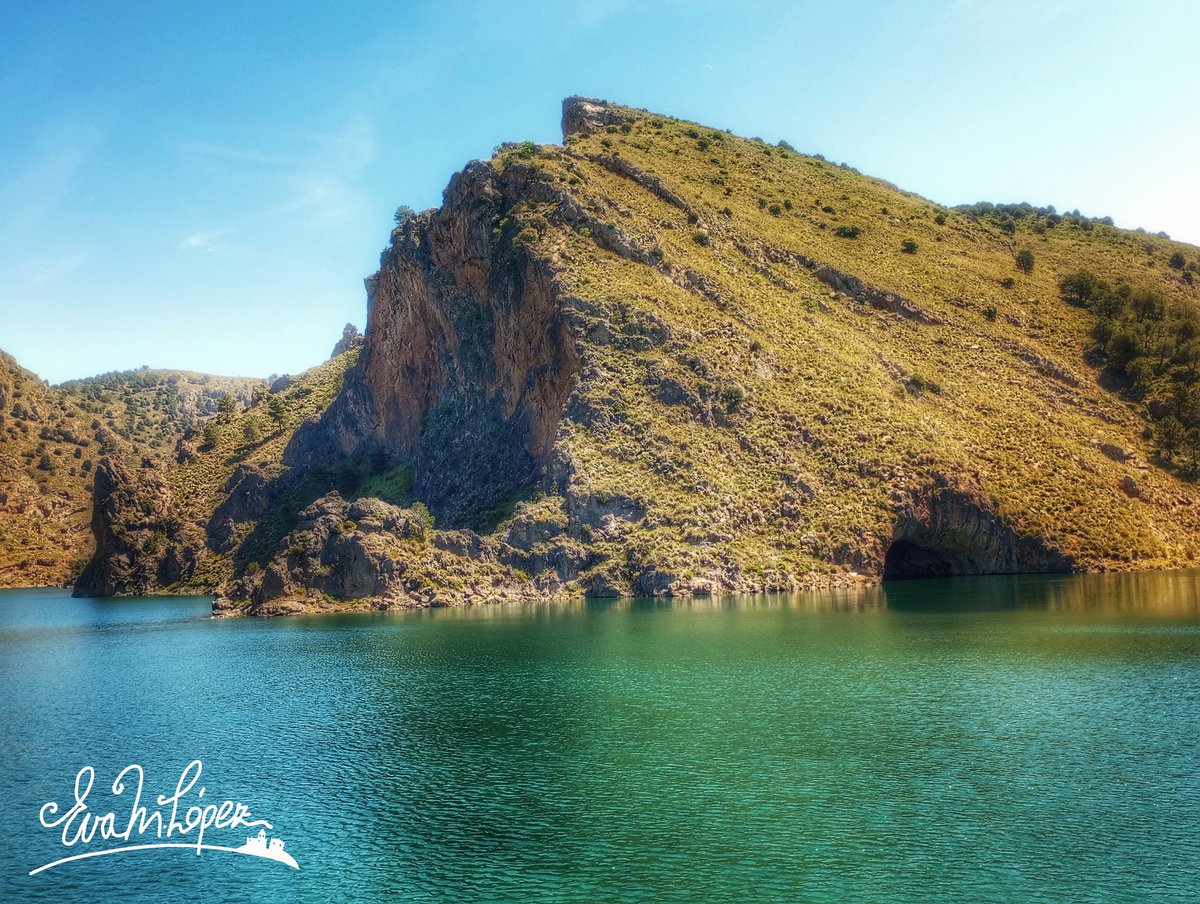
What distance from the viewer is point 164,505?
5856 inches

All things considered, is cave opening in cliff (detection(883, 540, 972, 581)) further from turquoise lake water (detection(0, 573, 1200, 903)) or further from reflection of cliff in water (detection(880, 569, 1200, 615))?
turquoise lake water (detection(0, 573, 1200, 903))

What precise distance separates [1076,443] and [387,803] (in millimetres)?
106660

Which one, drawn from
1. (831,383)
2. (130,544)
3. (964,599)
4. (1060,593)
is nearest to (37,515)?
(130,544)

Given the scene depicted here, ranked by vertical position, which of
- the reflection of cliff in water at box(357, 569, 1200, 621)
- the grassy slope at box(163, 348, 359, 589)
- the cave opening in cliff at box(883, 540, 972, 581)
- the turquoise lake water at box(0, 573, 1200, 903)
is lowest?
the turquoise lake water at box(0, 573, 1200, 903)

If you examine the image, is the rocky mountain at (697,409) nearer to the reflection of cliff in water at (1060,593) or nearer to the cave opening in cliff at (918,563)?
the cave opening in cliff at (918,563)

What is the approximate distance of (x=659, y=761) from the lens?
3008 cm

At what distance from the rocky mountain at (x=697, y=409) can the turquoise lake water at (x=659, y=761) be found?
33297mm

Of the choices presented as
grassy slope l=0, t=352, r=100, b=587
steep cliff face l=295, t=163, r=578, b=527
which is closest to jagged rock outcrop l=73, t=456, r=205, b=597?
steep cliff face l=295, t=163, r=578, b=527

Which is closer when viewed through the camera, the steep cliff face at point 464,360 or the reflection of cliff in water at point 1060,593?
the reflection of cliff in water at point 1060,593

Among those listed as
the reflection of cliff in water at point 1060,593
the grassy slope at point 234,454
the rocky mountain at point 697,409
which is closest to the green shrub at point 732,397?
the rocky mountain at point 697,409

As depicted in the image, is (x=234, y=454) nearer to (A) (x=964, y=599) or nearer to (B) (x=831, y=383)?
(B) (x=831, y=383)

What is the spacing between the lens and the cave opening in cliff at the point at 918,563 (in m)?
103

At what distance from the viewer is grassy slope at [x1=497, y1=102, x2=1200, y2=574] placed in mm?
96562

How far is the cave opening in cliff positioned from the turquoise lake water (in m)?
42.5
